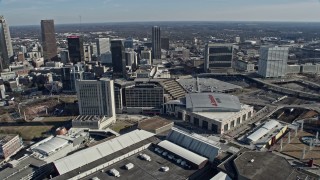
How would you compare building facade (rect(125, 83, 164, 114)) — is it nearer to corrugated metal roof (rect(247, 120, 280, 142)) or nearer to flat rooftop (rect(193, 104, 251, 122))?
flat rooftop (rect(193, 104, 251, 122))

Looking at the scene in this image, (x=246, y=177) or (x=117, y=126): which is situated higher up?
(x=246, y=177)

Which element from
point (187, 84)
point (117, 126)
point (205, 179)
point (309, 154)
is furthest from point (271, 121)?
point (187, 84)

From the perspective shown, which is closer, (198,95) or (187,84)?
(198,95)

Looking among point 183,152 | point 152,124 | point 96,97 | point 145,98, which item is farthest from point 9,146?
point 145,98

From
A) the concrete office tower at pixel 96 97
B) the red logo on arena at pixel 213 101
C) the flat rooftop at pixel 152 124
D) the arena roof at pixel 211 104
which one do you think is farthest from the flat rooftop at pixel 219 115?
the concrete office tower at pixel 96 97

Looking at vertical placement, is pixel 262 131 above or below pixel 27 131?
above

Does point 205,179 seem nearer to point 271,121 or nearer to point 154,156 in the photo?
point 154,156

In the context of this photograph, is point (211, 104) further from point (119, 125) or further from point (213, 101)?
point (119, 125)
